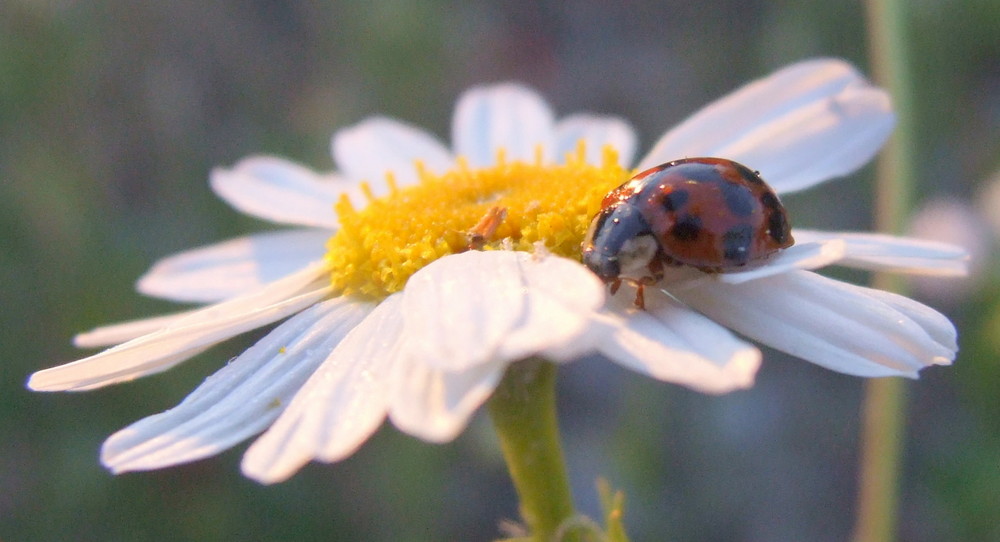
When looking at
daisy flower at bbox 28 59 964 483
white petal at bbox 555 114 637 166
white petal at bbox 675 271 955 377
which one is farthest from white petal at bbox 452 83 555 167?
white petal at bbox 675 271 955 377

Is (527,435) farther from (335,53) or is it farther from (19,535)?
(335,53)

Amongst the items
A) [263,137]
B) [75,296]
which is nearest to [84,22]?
[263,137]

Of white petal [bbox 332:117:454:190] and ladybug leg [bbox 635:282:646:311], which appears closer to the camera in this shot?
ladybug leg [bbox 635:282:646:311]

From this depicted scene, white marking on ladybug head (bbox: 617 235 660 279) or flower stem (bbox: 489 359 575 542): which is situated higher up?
white marking on ladybug head (bbox: 617 235 660 279)

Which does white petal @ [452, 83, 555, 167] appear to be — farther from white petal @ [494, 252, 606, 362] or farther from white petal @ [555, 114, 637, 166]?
white petal @ [494, 252, 606, 362]

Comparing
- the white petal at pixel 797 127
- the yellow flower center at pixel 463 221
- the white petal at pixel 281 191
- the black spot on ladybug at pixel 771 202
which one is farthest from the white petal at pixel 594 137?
the black spot on ladybug at pixel 771 202

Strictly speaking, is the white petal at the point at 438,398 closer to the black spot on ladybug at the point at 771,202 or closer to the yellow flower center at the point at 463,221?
the yellow flower center at the point at 463,221
